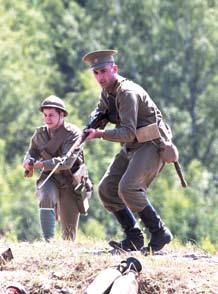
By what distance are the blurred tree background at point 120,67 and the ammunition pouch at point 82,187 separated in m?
25.5

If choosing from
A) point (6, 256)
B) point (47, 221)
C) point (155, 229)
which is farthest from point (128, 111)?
point (47, 221)

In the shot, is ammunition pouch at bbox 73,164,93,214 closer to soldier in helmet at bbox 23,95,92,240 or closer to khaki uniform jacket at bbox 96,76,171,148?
soldier in helmet at bbox 23,95,92,240

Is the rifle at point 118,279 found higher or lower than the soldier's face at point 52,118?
lower

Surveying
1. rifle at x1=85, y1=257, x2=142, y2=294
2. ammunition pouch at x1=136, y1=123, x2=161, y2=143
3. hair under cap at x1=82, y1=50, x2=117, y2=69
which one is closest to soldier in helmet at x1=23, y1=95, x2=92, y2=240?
ammunition pouch at x1=136, y1=123, x2=161, y2=143

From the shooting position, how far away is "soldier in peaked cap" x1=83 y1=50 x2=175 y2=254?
12.0 m

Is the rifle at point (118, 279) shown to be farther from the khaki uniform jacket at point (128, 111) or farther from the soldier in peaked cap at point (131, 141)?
the khaki uniform jacket at point (128, 111)

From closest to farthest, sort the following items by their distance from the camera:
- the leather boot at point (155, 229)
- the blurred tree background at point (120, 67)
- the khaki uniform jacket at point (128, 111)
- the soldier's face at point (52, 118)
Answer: the khaki uniform jacket at point (128, 111) < the leather boot at point (155, 229) < the soldier's face at point (52, 118) < the blurred tree background at point (120, 67)

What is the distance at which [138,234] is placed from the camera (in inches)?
493

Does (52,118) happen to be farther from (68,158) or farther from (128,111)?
(128,111)

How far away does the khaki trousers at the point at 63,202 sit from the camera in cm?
1322

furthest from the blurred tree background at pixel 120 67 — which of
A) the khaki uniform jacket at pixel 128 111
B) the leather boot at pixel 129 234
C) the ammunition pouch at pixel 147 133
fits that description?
the ammunition pouch at pixel 147 133

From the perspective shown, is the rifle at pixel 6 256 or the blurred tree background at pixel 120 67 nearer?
the rifle at pixel 6 256

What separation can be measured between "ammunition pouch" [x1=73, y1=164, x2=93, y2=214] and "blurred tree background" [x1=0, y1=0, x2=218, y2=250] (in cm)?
2548

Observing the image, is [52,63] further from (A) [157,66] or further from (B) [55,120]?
(B) [55,120]
